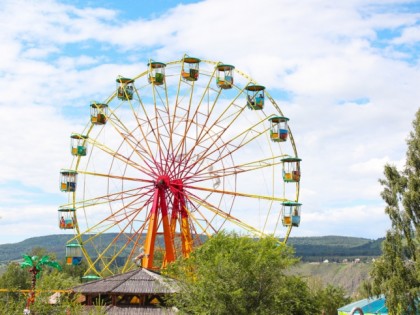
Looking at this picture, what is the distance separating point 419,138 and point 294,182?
956 cm

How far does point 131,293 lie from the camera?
38.9 metres

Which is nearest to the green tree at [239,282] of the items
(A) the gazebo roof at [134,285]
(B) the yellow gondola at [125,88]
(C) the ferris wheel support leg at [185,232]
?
(A) the gazebo roof at [134,285]

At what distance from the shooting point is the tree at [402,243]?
136 feet

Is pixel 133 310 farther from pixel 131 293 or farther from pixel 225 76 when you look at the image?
pixel 225 76

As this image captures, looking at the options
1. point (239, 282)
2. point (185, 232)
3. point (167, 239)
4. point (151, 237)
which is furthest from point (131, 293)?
point (185, 232)

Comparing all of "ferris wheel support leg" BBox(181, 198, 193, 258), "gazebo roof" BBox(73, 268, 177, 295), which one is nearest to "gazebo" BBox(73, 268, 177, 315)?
"gazebo roof" BBox(73, 268, 177, 295)

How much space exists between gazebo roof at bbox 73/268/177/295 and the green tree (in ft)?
3.21

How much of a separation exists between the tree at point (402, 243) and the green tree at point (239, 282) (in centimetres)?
544

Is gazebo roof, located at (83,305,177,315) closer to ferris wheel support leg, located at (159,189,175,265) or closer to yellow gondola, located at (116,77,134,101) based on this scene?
ferris wheel support leg, located at (159,189,175,265)

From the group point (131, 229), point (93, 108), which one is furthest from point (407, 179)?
point (93, 108)

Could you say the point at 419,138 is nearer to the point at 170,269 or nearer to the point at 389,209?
the point at 389,209

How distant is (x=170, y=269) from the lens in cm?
4212

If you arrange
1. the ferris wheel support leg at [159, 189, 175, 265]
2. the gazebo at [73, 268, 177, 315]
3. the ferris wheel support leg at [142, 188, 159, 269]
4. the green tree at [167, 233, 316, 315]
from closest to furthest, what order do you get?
the green tree at [167, 233, 316, 315]
the gazebo at [73, 268, 177, 315]
the ferris wheel support leg at [142, 188, 159, 269]
the ferris wheel support leg at [159, 189, 175, 265]

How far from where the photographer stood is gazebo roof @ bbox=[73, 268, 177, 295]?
3903 centimetres
